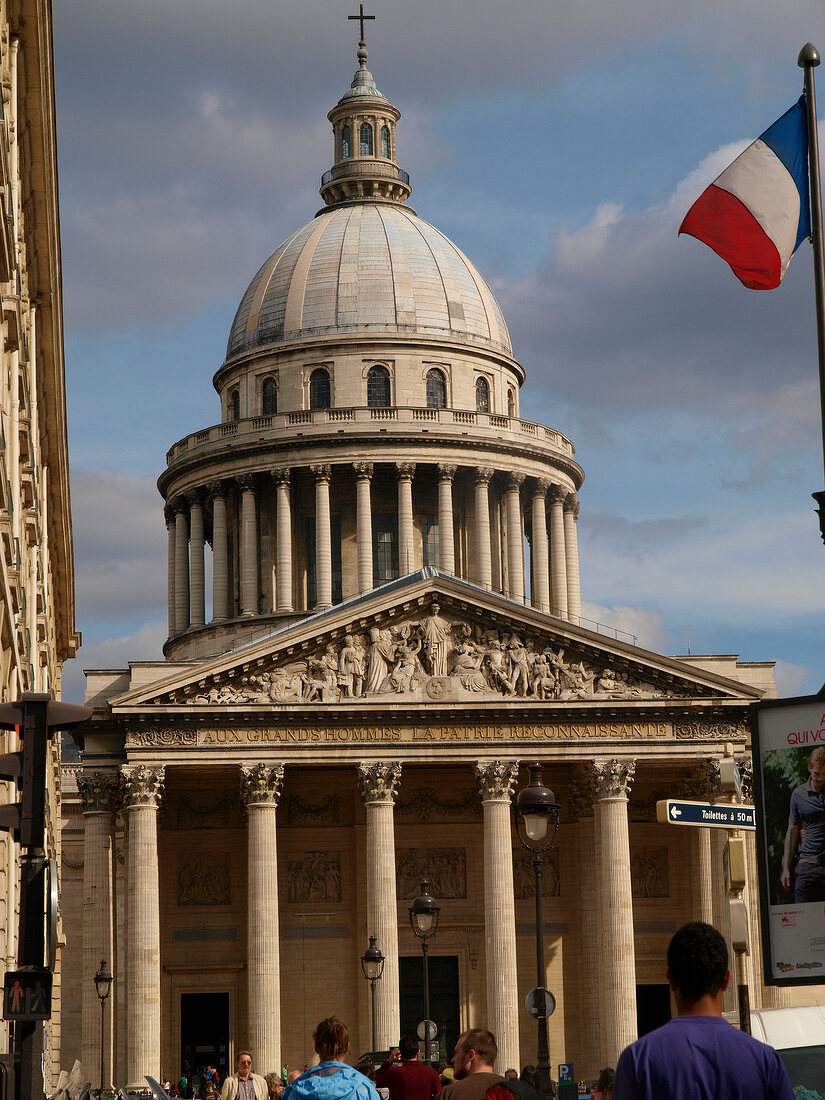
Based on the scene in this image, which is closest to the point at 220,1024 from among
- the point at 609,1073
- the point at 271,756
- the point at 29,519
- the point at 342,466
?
the point at 271,756

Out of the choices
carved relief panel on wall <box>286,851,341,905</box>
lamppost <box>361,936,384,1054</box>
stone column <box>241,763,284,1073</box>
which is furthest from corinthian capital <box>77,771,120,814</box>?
lamppost <box>361,936,384,1054</box>

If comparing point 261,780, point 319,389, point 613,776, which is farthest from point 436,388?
point 261,780

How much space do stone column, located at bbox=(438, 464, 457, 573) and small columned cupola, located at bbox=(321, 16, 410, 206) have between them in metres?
19.6

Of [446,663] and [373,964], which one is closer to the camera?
[373,964]

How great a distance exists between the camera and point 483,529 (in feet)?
292

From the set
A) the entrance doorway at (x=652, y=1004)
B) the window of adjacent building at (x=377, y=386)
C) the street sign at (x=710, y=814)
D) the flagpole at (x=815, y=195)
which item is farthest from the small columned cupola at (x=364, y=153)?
the street sign at (x=710, y=814)

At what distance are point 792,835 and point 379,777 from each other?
5093 cm

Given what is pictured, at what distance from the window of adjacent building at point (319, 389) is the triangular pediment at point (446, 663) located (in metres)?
28.5

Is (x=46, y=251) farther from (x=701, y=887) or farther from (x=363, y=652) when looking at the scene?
(x=701, y=887)

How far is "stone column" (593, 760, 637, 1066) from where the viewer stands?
6475cm

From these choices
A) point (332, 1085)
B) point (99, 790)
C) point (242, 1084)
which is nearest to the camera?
point (332, 1085)

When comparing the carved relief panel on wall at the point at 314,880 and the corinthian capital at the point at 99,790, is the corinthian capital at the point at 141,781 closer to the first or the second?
the corinthian capital at the point at 99,790

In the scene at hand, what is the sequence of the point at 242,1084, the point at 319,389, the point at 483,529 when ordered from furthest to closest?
the point at 319,389, the point at 483,529, the point at 242,1084

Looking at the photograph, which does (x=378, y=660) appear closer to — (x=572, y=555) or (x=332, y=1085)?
(x=572, y=555)
